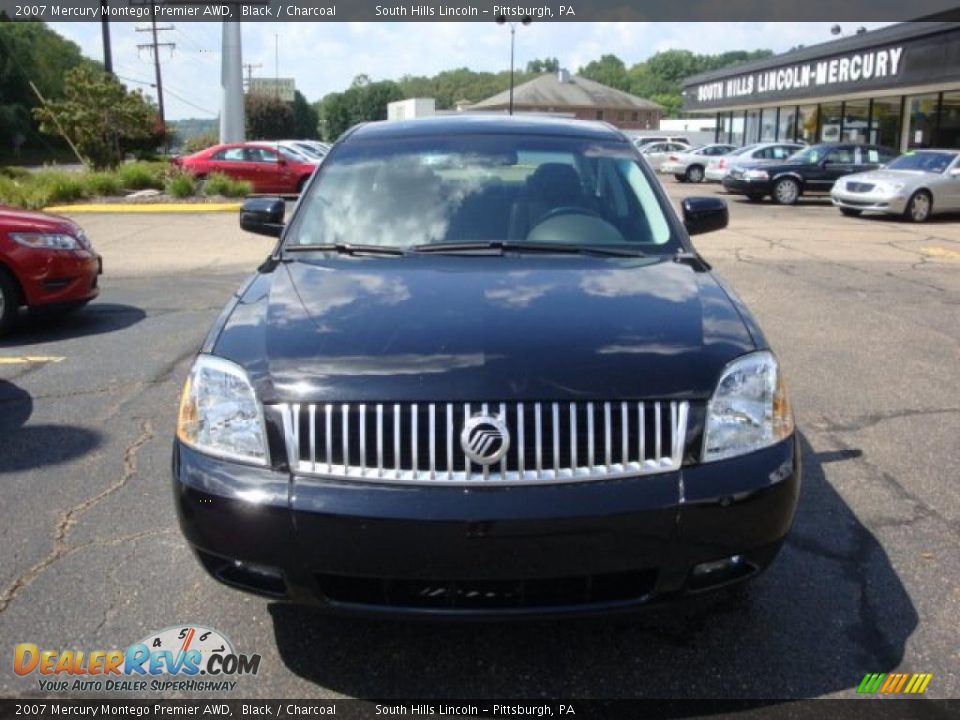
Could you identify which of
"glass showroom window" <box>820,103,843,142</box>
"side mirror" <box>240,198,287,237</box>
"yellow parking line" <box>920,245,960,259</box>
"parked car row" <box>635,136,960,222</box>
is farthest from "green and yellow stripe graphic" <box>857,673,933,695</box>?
"glass showroom window" <box>820,103,843,142</box>

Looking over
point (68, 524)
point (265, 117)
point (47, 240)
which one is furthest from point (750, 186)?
point (265, 117)

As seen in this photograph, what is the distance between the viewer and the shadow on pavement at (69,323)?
24.6ft

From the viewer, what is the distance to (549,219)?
3945mm

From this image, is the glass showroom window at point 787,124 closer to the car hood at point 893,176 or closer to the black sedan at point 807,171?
the black sedan at point 807,171

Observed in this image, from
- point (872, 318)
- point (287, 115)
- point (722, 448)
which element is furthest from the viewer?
point (287, 115)

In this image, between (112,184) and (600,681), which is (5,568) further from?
(112,184)

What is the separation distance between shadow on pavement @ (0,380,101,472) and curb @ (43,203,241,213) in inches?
583

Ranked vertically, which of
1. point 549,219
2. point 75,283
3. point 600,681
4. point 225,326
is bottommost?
point 600,681

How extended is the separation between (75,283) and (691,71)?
5759 inches

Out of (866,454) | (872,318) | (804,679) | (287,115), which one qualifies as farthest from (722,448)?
(287,115)

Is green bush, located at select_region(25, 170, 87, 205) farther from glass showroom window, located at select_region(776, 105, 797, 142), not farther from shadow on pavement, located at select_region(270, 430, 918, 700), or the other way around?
glass showroom window, located at select_region(776, 105, 797, 142)

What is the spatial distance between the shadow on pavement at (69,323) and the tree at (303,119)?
7495 centimetres

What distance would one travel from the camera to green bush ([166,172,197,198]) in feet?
69.1

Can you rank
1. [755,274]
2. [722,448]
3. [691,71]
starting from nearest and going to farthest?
1. [722,448]
2. [755,274]
3. [691,71]
